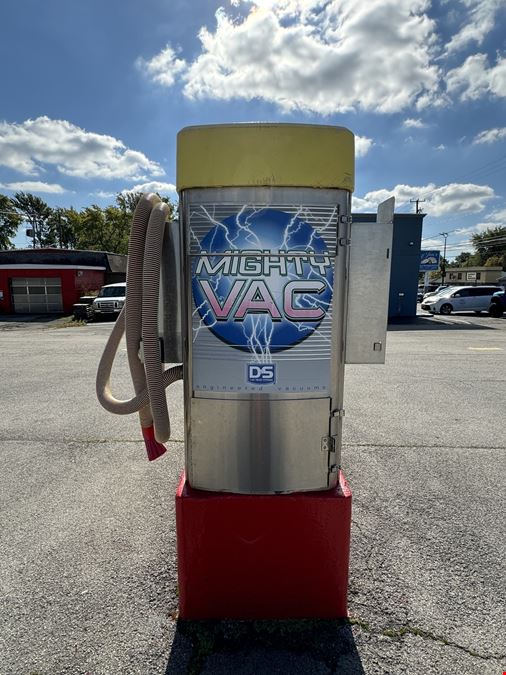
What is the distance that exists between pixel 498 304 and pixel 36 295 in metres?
29.2

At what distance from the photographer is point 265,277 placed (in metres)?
1.90

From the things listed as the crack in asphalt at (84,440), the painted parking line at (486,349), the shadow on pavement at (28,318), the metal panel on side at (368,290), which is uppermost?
the metal panel on side at (368,290)

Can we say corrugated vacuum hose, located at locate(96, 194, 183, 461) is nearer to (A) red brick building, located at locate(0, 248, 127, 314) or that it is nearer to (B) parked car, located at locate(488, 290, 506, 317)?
(A) red brick building, located at locate(0, 248, 127, 314)

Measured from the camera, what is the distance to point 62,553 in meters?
2.62

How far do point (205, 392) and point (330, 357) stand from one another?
0.66 meters

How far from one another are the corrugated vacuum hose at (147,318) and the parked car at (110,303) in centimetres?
2061

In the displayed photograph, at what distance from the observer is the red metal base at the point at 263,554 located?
2041mm

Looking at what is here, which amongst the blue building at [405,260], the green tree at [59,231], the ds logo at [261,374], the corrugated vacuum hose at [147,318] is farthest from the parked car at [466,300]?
the green tree at [59,231]

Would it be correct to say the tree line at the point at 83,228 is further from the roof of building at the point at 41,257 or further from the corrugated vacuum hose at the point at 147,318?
the corrugated vacuum hose at the point at 147,318

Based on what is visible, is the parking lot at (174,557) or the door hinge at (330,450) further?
the door hinge at (330,450)

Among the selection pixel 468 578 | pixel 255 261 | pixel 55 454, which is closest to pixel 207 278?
pixel 255 261

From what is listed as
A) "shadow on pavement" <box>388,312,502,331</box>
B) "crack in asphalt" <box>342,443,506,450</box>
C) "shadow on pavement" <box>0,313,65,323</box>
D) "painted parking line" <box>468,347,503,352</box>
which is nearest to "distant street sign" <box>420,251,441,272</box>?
"shadow on pavement" <box>388,312,502,331</box>

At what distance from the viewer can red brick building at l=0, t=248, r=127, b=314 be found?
84.5ft

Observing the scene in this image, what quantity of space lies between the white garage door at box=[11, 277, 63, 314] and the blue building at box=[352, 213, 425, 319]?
21.0 meters
